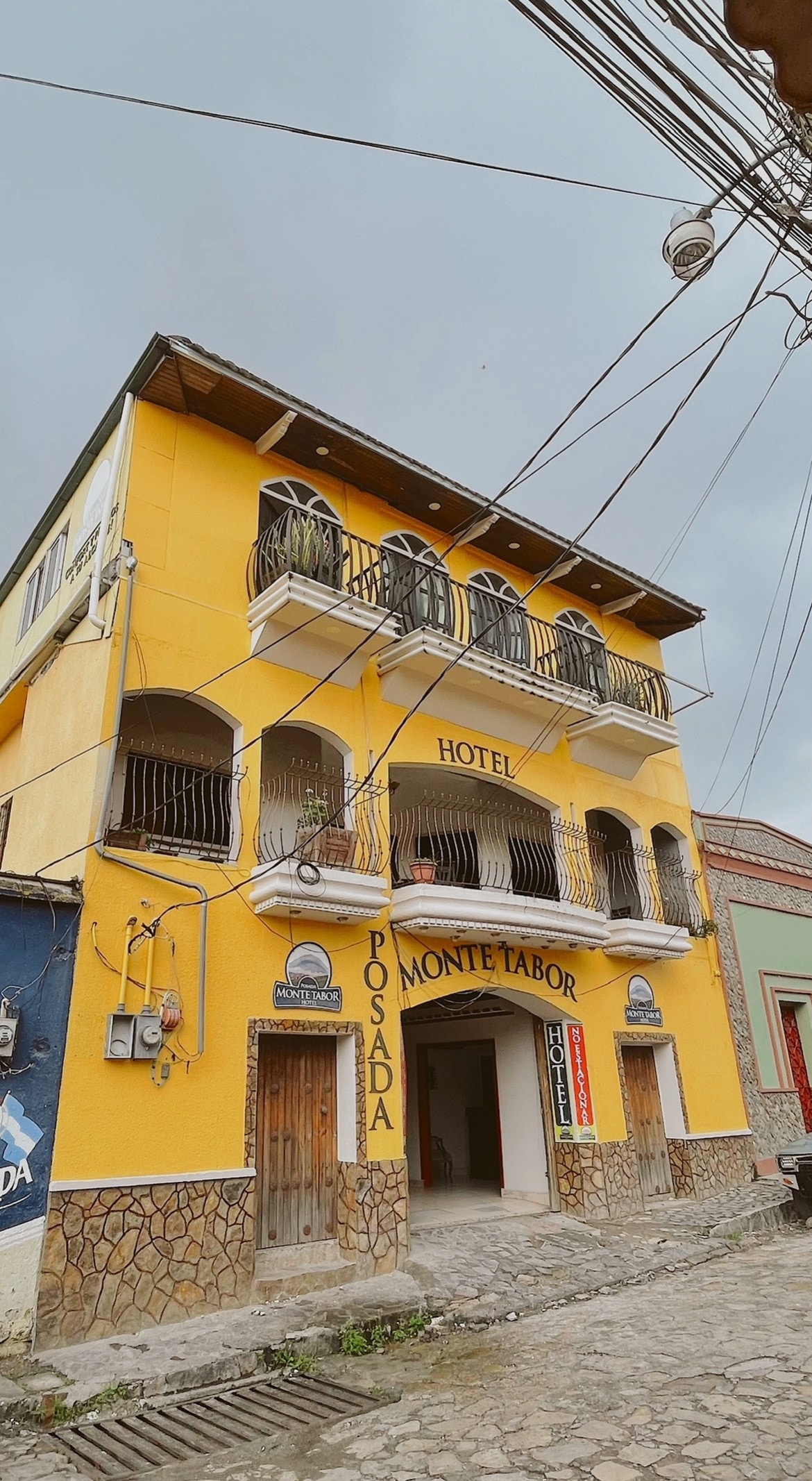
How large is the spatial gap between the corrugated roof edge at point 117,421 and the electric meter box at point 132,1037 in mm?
6203

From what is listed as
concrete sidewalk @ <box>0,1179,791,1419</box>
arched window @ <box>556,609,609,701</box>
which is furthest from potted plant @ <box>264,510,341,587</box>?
concrete sidewalk @ <box>0,1179,791,1419</box>

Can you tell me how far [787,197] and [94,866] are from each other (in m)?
6.99

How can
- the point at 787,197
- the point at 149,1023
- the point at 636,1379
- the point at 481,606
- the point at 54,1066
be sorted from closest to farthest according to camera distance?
the point at 787,197 < the point at 636,1379 < the point at 54,1066 < the point at 149,1023 < the point at 481,606

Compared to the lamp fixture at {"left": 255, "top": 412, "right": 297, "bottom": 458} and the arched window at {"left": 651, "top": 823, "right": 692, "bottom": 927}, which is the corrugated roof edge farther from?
the arched window at {"left": 651, "top": 823, "right": 692, "bottom": 927}

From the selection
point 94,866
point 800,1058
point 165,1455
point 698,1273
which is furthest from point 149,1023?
point 800,1058

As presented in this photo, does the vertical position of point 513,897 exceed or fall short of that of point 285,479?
it falls short

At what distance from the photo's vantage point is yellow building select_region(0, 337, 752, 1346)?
7.46 metres

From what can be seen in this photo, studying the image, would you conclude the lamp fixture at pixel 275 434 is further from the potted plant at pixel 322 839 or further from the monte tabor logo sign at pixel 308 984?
the monte tabor logo sign at pixel 308 984

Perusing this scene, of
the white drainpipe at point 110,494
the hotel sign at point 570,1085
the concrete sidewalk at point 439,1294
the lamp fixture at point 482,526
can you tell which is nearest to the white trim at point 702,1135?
the concrete sidewalk at point 439,1294

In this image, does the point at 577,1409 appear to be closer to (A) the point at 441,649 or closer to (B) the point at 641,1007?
(A) the point at 441,649

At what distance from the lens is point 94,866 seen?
7605 mm

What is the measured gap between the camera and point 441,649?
10453 millimetres

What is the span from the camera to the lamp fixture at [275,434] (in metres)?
10.2

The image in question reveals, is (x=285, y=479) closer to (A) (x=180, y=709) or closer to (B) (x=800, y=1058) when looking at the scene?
(A) (x=180, y=709)
